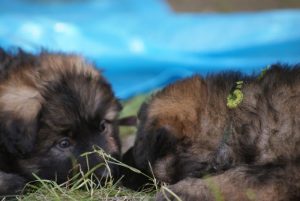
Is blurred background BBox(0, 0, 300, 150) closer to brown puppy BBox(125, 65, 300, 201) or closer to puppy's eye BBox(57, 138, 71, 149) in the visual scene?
puppy's eye BBox(57, 138, 71, 149)

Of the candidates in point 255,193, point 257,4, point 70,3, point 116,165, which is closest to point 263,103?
point 255,193

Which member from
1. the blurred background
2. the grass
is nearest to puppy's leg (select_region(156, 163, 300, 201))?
the grass

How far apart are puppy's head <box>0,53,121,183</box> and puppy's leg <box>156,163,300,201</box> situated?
2.37 feet

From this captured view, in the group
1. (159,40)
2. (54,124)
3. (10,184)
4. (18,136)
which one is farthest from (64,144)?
(159,40)

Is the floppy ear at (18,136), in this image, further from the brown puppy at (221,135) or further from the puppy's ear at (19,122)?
the brown puppy at (221,135)

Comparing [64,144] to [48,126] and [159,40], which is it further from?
[159,40]

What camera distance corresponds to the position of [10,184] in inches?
143

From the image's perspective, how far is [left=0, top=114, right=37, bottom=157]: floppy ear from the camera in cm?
369

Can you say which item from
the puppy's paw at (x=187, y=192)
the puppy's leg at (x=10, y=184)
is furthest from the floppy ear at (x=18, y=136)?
the puppy's paw at (x=187, y=192)

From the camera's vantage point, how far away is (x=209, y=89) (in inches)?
140

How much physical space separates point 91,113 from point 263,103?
1.13 meters

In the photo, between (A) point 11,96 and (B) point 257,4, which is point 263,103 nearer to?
(A) point 11,96

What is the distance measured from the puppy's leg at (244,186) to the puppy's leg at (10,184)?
967 mm

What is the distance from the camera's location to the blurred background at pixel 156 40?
680cm
